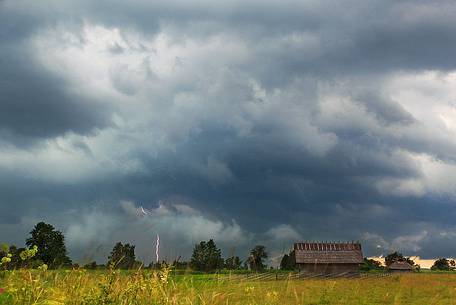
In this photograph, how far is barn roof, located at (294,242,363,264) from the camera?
186ft

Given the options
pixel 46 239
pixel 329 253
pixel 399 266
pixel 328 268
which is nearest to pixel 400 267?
pixel 399 266

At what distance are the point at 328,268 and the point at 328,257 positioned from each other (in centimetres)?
151

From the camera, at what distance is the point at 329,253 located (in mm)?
59219

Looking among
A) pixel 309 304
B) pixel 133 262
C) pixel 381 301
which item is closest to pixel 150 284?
pixel 133 262

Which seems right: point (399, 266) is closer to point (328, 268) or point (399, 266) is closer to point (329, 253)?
point (329, 253)

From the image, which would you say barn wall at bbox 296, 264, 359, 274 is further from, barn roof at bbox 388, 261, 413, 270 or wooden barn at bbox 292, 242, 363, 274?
barn roof at bbox 388, 261, 413, 270

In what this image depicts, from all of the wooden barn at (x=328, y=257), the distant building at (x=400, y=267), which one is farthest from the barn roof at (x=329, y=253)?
the distant building at (x=400, y=267)

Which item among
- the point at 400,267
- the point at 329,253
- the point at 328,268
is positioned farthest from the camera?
the point at 400,267

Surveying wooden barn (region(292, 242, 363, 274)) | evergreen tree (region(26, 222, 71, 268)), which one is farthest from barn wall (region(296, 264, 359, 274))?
evergreen tree (region(26, 222, 71, 268))

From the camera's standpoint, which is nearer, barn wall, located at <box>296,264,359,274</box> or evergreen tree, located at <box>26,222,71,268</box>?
barn wall, located at <box>296,264,359,274</box>

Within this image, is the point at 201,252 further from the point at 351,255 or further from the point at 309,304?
the point at 309,304

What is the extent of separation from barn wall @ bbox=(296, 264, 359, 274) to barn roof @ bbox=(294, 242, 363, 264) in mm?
512

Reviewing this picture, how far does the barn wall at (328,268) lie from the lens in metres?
55.8

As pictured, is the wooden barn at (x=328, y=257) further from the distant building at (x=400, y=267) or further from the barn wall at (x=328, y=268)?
the distant building at (x=400, y=267)
